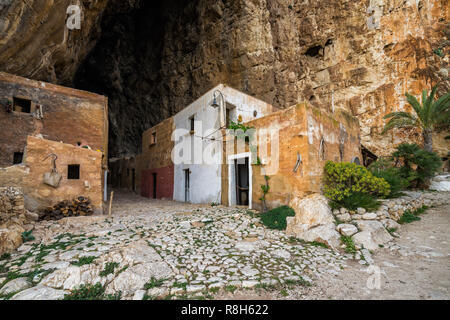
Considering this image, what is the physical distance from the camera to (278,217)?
250 inches

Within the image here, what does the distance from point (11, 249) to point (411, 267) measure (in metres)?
7.81

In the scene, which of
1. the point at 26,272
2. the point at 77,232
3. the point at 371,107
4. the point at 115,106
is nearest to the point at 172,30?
the point at 115,106

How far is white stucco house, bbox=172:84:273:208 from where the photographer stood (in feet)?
33.3

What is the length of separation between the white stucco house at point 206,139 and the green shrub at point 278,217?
9.98ft

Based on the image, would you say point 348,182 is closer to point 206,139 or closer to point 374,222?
point 374,222

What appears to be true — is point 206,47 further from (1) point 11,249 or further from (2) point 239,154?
(1) point 11,249

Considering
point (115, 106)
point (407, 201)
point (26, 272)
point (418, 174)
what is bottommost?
point (26, 272)

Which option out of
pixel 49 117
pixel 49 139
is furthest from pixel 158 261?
pixel 49 117

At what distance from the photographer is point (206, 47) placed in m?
22.3

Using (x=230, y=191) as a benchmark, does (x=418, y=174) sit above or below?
above

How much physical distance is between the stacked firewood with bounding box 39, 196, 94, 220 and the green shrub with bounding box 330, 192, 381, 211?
829 centimetres

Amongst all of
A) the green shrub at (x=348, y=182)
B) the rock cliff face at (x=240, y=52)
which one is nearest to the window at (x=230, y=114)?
the green shrub at (x=348, y=182)

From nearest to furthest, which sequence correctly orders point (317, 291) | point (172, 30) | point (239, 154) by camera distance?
point (317, 291)
point (239, 154)
point (172, 30)

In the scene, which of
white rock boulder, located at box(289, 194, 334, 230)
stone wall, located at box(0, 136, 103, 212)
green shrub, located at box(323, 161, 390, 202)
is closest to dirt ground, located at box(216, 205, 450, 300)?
white rock boulder, located at box(289, 194, 334, 230)
